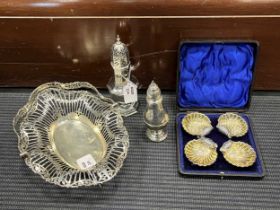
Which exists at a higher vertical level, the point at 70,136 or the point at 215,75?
the point at 215,75

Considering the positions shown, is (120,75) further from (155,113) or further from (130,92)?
(155,113)

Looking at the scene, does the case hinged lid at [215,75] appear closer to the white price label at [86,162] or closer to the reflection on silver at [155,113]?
the reflection on silver at [155,113]

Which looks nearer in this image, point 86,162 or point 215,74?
point 86,162

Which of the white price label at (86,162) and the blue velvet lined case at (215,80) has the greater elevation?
the blue velvet lined case at (215,80)

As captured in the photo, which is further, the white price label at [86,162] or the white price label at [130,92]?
the white price label at [130,92]

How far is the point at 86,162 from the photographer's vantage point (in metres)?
0.88

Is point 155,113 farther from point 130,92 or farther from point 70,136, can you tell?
point 70,136

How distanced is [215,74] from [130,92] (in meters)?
0.27

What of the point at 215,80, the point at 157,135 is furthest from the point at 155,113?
the point at 215,80

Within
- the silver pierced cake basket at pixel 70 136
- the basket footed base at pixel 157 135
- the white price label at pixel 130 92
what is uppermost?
the white price label at pixel 130 92

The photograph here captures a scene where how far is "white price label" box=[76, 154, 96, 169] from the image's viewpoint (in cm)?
87

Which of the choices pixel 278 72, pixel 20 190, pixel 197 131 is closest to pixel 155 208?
pixel 197 131

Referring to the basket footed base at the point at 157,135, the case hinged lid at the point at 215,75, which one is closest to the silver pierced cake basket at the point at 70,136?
the basket footed base at the point at 157,135

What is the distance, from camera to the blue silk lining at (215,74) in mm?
998
